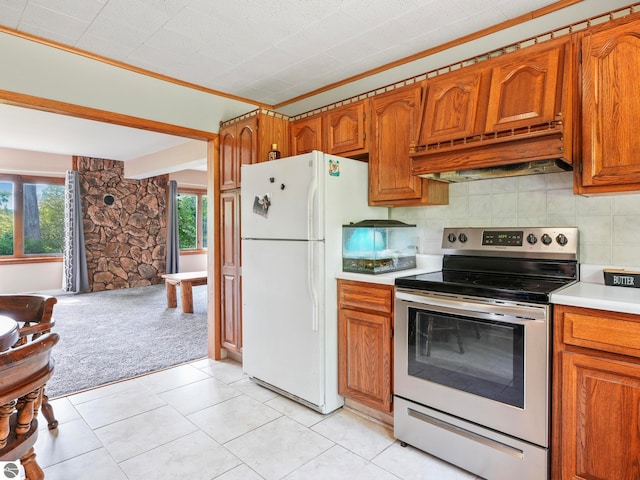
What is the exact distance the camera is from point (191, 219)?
8.83 m

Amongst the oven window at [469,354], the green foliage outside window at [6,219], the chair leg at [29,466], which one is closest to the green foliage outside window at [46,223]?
the green foliage outside window at [6,219]

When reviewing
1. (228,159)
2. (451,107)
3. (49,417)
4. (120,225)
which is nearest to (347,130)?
(451,107)

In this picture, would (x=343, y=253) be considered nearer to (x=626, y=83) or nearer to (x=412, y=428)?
(x=412, y=428)

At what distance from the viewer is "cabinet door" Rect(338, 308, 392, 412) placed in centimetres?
228

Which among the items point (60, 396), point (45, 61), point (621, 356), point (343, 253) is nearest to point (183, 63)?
point (45, 61)

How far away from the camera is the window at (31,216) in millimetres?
6508

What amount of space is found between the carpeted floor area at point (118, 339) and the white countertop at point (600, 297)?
3101 millimetres

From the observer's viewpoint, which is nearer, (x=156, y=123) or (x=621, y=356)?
(x=621, y=356)

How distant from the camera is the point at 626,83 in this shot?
171 cm

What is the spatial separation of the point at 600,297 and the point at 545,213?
0.77m

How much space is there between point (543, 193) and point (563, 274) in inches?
19.1

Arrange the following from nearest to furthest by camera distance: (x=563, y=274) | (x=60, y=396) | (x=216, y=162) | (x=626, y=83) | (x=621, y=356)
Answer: (x=621, y=356) < (x=626, y=83) < (x=563, y=274) < (x=60, y=396) < (x=216, y=162)

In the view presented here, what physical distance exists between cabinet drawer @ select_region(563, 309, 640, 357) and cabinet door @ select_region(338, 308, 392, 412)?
946mm

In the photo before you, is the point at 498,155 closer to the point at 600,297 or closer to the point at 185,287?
the point at 600,297
